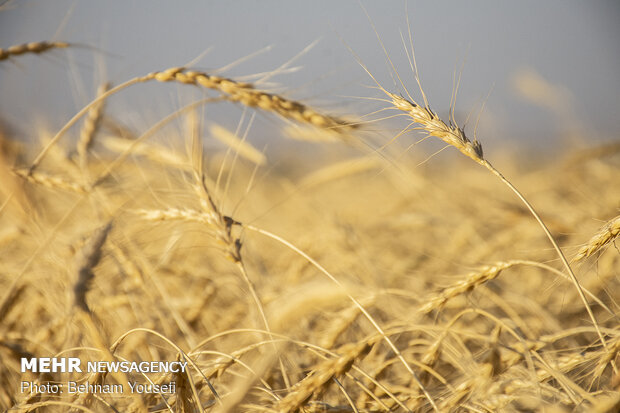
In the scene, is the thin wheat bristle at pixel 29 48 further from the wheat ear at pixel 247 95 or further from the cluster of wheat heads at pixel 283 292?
the wheat ear at pixel 247 95

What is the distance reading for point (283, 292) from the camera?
1.87 m

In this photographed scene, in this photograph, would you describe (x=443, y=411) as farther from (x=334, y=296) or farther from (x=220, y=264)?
(x=220, y=264)

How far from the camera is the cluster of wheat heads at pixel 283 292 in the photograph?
1.02 m

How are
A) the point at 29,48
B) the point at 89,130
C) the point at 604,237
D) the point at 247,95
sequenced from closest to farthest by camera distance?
the point at 604,237, the point at 247,95, the point at 29,48, the point at 89,130

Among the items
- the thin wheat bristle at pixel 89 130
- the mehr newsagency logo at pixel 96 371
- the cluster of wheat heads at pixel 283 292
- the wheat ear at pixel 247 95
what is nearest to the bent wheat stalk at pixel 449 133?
the cluster of wheat heads at pixel 283 292

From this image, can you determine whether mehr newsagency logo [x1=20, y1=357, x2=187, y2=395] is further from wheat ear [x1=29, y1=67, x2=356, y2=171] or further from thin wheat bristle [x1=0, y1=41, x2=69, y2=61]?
thin wheat bristle [x1=0, y1=41, x2=69, y2=61]

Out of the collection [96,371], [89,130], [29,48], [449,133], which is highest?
[29,48]

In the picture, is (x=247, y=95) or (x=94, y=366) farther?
(x=247, y=95)

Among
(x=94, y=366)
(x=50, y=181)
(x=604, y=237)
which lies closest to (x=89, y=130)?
(x=50, y=181)

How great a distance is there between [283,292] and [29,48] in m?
1.27

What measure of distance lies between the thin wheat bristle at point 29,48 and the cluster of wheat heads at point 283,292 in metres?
0.01

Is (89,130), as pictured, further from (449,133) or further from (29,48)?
(449,133)

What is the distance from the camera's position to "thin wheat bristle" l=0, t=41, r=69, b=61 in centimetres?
144

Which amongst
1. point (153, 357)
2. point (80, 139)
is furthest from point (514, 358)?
point (80, 139)
